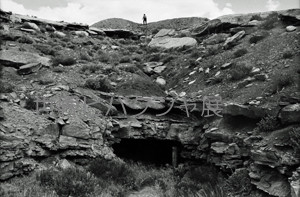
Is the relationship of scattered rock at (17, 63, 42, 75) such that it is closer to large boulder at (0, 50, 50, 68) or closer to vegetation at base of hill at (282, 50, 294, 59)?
large boulder at (0, 50, 50, 68)

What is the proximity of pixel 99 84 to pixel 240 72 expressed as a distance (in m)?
7.12

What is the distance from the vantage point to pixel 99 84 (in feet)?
49.2

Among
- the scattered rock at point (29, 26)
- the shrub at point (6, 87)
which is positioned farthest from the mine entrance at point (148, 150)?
the scattered rock at point (29, 26)

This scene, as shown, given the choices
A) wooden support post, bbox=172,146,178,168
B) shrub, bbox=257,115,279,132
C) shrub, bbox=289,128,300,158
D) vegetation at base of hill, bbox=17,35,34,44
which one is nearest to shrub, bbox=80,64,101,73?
vegetation at base of hill, bbox=17,35,34,44

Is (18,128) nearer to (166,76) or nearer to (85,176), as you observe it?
(85,176)

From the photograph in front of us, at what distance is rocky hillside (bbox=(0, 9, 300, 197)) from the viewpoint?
9.53 m

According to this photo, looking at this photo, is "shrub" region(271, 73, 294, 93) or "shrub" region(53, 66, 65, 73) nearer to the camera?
"shrub" region(271, 73, 294, 93)

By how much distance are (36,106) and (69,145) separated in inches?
92.0

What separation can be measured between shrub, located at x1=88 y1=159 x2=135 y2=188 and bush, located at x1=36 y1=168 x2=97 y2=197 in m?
0.81

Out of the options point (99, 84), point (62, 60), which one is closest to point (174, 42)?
point (62, 60)

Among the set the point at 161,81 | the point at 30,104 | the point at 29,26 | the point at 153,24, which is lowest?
the point at 30,104

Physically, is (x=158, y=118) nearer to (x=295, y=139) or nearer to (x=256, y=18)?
(x=295, y=139)

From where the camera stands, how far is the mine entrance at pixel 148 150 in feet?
48.4

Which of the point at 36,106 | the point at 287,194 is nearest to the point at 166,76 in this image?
the point at 36,106
